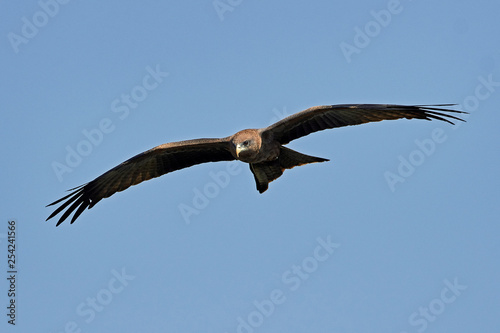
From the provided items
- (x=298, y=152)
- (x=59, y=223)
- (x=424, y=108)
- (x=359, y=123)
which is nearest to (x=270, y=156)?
(x=298, y=152)

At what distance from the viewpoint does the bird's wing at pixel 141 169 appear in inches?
490

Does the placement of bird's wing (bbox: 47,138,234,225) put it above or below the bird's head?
above

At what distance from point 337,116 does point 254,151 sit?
51.1 inches

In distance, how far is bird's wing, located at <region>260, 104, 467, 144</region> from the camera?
11.0 meters

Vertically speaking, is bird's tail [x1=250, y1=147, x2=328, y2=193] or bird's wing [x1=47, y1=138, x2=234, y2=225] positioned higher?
bird's wing [x1=47, y1=138, x2=234, y2=225]

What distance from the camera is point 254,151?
11.6m

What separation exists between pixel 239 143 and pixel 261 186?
1.22m

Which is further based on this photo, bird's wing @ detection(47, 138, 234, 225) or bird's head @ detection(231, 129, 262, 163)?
bird's wing @ detection(47, 138, 234, 225)

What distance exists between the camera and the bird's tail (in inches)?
479

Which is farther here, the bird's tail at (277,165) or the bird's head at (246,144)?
the bird's tail at (277,165)

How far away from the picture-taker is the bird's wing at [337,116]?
36.1 ft

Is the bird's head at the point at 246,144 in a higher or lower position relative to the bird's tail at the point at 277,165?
higher

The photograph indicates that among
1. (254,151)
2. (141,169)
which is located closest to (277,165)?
(254,151)

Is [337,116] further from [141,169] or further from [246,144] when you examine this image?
[141,169]
